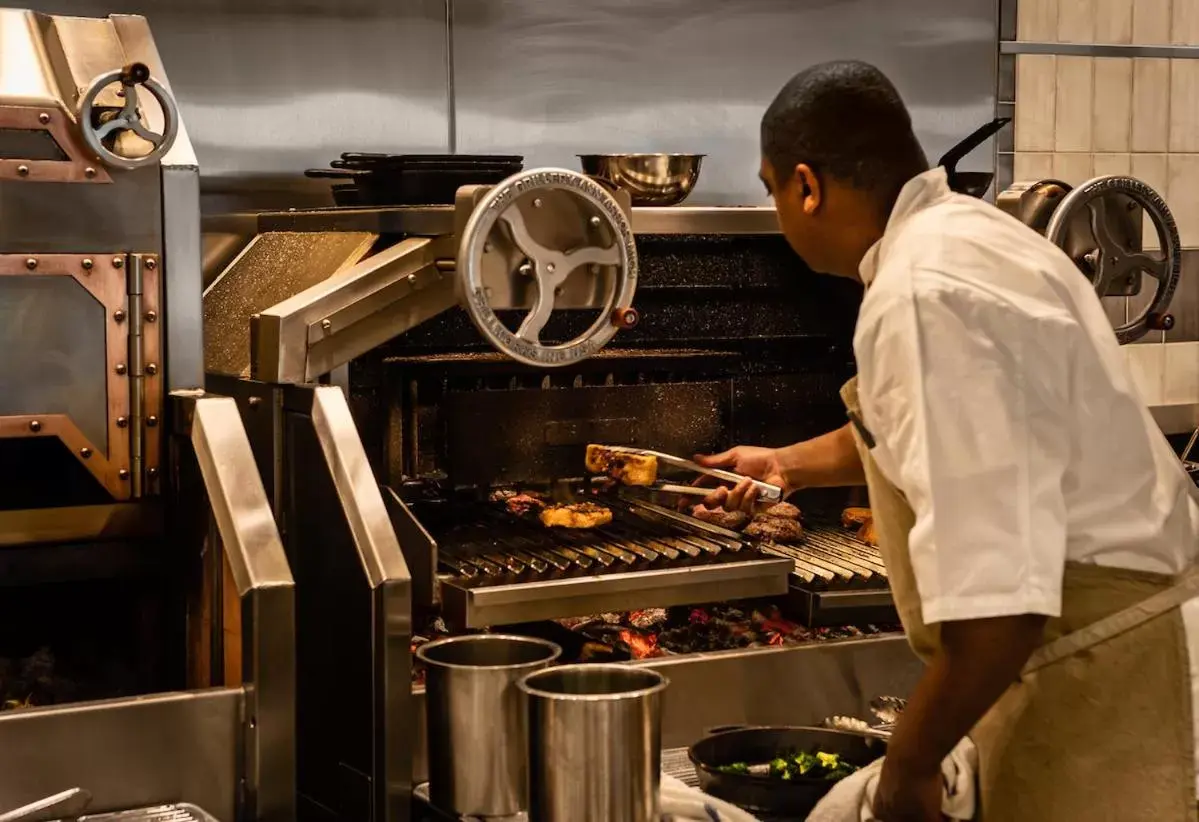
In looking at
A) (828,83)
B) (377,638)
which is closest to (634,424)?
(377,638)

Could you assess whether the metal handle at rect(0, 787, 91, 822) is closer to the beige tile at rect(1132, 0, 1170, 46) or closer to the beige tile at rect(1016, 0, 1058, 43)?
the beige tile at rect(1016, 0, 1058, 43)

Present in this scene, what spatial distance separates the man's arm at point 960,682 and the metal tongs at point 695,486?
2.77ft

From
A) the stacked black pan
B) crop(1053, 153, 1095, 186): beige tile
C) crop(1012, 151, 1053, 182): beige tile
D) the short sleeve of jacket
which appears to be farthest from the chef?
crop(1053, 153, 1095, 186): beige tile

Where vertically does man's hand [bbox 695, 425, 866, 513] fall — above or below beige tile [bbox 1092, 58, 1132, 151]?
below

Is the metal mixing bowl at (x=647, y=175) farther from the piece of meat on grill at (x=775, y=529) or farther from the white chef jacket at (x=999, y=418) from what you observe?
the white chef jacket at (x=999, y=418)

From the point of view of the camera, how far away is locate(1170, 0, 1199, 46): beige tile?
15.6 feet

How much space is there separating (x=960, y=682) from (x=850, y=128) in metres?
0.70

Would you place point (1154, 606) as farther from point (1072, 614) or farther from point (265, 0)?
point (265, 0)

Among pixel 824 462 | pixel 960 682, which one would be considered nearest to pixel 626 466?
pixel 824 462

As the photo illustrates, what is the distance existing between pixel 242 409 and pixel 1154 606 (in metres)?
1.58

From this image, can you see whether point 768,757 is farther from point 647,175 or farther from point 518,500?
point 647,175

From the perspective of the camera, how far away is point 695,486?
3092 millimetres

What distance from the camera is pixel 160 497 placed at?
2.82 meters

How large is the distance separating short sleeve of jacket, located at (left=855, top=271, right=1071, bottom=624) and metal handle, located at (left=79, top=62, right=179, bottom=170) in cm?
139
